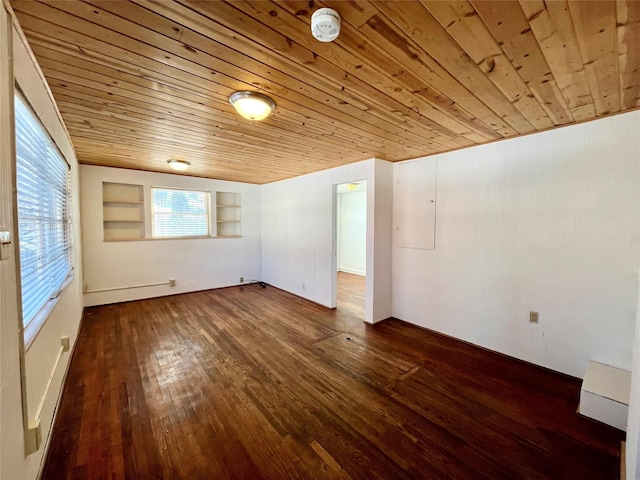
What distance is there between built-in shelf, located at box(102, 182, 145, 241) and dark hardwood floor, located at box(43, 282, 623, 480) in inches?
73.9

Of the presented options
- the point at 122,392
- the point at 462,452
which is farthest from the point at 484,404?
the point at 122,392

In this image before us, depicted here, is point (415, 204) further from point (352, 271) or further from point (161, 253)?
point (161, 253)

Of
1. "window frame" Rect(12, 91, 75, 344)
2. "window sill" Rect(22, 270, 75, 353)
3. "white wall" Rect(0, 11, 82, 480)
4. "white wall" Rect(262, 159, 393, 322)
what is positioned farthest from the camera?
"white wall" Rect(262, 159, 393, 322)

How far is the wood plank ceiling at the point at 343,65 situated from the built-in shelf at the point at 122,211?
2157mm

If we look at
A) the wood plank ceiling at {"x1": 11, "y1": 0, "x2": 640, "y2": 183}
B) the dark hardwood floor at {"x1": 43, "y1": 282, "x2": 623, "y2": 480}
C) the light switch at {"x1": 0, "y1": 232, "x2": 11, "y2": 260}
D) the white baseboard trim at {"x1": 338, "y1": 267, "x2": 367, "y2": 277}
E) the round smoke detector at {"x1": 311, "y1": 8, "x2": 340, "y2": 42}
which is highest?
the wood plank ceiling at {"x1": 11, "y1": 0, "x2": 640, "y2": 183}

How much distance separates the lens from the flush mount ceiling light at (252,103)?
5.95 feet

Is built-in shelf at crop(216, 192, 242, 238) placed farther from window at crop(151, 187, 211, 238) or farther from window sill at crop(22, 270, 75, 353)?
window sill at crop(22, 270, 75, 353)

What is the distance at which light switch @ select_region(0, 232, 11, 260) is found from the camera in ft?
3.42

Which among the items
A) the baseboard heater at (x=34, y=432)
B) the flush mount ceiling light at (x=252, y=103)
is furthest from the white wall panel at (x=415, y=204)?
the baseboard heater at (x=34, y=432)

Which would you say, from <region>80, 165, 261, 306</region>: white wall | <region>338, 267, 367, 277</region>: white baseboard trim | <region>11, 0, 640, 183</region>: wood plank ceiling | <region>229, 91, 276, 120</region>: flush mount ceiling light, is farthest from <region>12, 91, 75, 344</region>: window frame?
<region>338, 267, 367, 277</region>: white baseboard trim

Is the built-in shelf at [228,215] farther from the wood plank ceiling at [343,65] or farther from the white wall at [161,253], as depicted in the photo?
the wood plank ceiling at [343,65]

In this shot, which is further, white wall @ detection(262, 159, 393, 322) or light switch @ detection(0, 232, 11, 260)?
white wall @ detection(262, 159, 393, 322)

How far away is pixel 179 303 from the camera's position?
457 centimetres

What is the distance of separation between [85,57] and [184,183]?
383 centimetres
